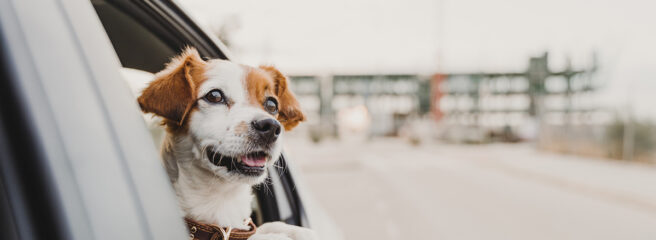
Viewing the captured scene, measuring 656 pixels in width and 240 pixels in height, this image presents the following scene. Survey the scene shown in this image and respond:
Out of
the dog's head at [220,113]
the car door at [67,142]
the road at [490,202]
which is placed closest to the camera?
the car door at [67,142]

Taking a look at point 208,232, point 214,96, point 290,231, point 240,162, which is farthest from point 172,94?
point 290,231

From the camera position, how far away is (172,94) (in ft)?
3.92

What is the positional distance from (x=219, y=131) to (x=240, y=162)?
85mm

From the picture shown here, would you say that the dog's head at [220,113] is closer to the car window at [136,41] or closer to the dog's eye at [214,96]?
the dog's eye at [214,96]

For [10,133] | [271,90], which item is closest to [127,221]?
[10,133]

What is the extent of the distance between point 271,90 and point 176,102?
0.28m

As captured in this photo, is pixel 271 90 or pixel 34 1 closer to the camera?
pixel 34 1

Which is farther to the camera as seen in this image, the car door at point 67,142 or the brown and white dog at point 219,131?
the brown and white dog at point 219,131

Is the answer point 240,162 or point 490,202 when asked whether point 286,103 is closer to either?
point 240,162

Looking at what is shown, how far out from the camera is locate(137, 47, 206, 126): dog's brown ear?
118 cm

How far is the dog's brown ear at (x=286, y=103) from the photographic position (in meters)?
1.36

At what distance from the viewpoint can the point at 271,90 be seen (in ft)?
4.57

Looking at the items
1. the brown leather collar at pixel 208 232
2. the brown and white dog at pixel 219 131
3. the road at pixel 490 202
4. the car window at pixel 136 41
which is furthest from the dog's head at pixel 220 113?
the road at pixel 490 202

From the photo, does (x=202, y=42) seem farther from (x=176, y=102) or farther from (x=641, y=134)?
(x=641, y=134)
